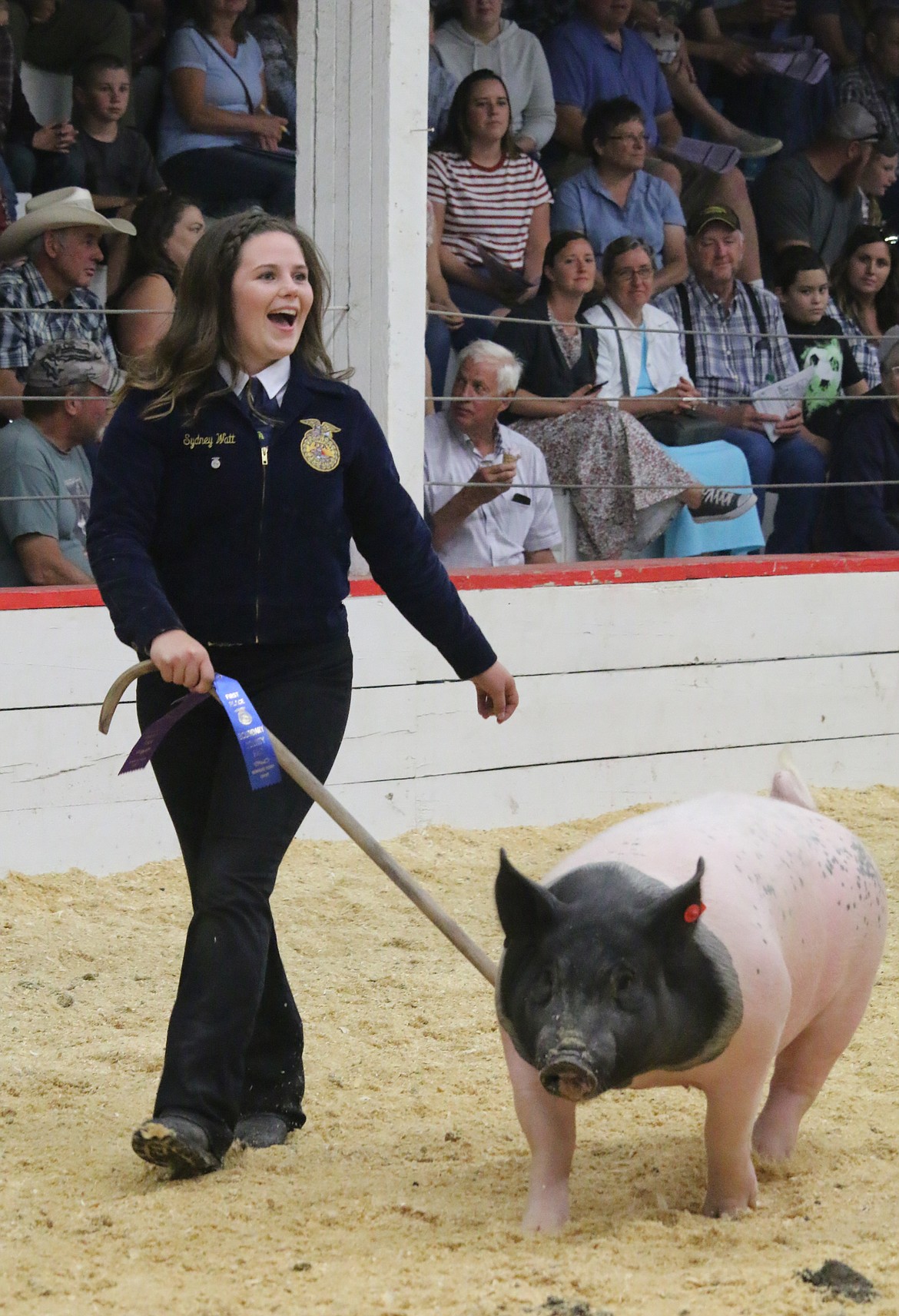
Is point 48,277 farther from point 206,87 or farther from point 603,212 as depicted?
point 603,212

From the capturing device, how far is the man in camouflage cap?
5184 millimetres

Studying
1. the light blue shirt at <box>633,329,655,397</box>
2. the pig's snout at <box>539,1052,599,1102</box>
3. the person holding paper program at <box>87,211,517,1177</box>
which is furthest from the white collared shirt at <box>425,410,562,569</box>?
the pig's snout at <box>539,1052,599,1102</box>

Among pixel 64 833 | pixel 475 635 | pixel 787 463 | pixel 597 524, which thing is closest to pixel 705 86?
pixel 787 463

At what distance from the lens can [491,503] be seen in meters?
6.11

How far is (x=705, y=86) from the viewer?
29.2 feet

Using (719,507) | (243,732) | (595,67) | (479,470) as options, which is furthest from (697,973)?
(595,67)

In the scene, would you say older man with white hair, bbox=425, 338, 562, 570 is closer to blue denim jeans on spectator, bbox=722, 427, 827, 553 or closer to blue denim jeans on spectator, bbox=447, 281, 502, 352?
blue denim jeans on spectator, bbox=447, 281, 502, 352

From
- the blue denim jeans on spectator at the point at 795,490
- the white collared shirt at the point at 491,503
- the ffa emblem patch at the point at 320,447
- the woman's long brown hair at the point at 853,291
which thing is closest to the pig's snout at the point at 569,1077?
the ffa emblem patch at the point at 320,447

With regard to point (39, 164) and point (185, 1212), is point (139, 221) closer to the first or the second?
point (39, 164)

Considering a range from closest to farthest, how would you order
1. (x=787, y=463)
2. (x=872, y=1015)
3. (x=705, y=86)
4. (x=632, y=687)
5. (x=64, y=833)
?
(x=872, y=1015)
(x=64, y=833)
(x=632, y=687)
(x=787, y=463)
(x=705, y=86)

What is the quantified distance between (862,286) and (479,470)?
3.32m

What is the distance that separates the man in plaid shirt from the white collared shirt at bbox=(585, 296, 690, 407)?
Answer: 14 cm

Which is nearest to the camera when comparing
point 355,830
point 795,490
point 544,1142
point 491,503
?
point 544,1142

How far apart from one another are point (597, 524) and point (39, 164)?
8.22 feet
